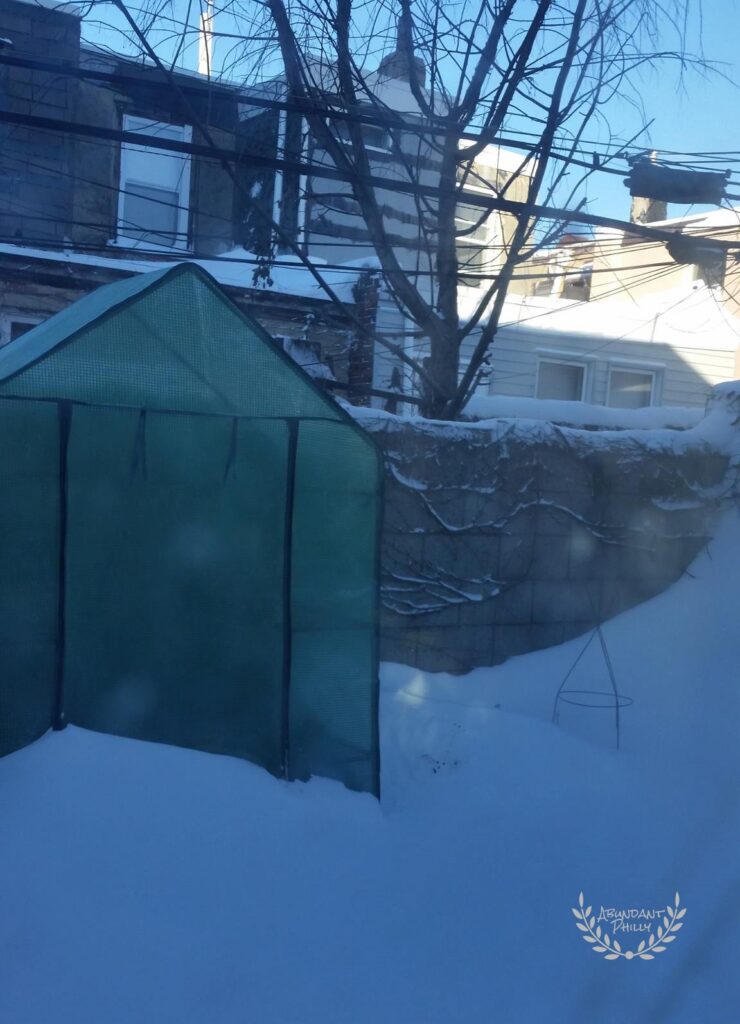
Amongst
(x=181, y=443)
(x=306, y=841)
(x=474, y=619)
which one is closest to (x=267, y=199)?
(x=474, y=619)

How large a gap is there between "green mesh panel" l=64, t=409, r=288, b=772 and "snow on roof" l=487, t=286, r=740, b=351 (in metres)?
9.28

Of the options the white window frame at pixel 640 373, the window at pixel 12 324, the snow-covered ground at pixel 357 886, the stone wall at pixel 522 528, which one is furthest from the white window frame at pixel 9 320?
the white window frame at pixel 640 373

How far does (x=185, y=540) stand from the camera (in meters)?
4.87

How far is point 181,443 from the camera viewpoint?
4.89 meters

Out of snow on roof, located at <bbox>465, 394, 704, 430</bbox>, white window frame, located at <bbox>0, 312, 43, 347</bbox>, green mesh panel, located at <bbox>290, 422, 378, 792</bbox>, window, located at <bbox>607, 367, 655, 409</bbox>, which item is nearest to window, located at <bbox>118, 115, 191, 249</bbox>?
white window frame, located at <bbox>0, 312, 43, 347</bbox>

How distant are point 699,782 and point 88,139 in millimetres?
9773

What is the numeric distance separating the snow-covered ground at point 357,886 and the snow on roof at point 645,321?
30.0 ft

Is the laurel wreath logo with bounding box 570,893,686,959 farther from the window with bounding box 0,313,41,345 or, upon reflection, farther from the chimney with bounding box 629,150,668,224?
the chimney with bounding box 629,150,668,224

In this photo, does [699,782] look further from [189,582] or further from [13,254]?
[13,254]

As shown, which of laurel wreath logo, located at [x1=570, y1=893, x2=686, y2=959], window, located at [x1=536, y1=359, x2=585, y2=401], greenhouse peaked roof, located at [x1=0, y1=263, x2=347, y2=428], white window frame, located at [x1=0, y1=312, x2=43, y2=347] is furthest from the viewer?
window, located at [x1=536, y1=359, x2=585, y2=401]

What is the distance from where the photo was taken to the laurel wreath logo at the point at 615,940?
4.34m

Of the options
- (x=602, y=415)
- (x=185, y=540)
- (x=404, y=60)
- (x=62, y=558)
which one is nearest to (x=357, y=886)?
(x=185, y=540)

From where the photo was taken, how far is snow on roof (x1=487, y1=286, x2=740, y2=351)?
14.1m

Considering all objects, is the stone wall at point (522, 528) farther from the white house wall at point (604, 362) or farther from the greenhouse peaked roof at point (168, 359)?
the white house wall at point (604, 362)
